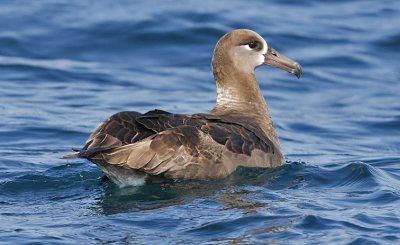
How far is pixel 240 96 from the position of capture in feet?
39.3

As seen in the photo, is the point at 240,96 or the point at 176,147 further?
the point at 240,96

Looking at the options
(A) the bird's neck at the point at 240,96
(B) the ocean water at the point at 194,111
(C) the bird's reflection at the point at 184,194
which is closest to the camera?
(B) the ocean water at the point at 194,111

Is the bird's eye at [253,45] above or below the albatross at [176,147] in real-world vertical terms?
above

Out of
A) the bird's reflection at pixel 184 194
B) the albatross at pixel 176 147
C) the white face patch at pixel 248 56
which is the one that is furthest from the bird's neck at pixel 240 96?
the bird's reflection at pixel 184 194

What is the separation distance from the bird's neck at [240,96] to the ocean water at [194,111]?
2.81 ft

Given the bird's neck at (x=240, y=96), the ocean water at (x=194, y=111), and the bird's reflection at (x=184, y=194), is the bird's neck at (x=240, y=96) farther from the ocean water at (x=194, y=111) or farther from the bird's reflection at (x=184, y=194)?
the bird's reflection at (x=184, y=194)

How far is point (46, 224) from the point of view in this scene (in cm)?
927

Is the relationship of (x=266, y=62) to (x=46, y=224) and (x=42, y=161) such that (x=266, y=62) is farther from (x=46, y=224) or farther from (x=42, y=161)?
(x=46, y=224)

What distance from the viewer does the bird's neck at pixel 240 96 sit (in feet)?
39.0

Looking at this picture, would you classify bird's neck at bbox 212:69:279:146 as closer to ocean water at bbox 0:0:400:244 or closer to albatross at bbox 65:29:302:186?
albatross at bbox 65:29:302:186

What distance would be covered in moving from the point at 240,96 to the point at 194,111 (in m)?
4.11

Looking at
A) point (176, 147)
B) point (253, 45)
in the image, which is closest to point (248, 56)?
point (253, 45)

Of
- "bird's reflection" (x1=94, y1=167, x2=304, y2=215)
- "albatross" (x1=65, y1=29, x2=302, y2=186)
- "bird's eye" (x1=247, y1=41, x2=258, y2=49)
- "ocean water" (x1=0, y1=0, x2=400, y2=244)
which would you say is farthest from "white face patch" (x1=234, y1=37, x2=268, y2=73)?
"bird's reflection" (x1=94, y1=167, x2=304, y2=215)

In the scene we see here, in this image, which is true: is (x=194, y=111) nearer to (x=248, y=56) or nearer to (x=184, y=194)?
(x=248, y=56)
